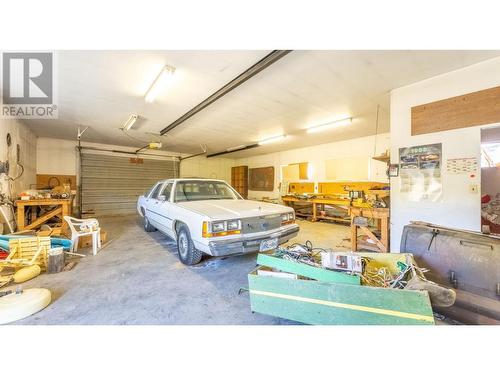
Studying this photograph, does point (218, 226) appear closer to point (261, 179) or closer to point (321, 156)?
point (321, 156)

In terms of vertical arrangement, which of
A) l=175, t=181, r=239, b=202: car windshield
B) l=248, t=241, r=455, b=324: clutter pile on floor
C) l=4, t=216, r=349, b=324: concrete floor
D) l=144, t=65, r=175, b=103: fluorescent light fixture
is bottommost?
l=4, t=216, r=349, b=324: concrete floor

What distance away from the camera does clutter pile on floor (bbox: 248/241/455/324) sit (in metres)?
1.48

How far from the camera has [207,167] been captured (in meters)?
11.4

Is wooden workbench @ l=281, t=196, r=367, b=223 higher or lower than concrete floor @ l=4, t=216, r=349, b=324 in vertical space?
higher

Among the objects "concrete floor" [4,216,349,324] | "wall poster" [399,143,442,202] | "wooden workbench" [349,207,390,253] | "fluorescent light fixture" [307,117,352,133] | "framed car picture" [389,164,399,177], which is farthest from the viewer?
"fluorescent light fixture" [307,117,352,133]

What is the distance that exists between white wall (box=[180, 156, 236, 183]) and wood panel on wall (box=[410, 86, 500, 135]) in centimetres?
944

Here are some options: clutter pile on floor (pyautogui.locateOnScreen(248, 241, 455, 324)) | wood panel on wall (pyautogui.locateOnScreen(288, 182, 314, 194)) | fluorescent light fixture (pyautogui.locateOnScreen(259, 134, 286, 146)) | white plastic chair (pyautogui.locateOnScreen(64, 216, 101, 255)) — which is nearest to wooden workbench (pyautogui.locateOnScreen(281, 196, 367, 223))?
wood panel on wall (pyautogui.locateOnScreen(288, 182, 314, 194))

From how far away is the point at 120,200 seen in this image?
8586mm

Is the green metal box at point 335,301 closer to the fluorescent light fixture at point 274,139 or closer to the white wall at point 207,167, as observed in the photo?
the fluorescent light fixture at point 274,139

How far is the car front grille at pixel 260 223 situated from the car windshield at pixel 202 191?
1.40 m

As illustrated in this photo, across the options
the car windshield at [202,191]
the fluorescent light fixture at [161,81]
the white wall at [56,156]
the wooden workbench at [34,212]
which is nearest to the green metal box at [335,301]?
the car windshield at [202,191]

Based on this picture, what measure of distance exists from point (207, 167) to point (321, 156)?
20.4 ft

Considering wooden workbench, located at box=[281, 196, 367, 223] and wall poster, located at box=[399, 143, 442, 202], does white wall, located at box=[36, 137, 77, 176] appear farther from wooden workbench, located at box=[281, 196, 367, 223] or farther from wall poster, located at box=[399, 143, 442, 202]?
wall poster, located at box=[399, 143, 442, 202]
